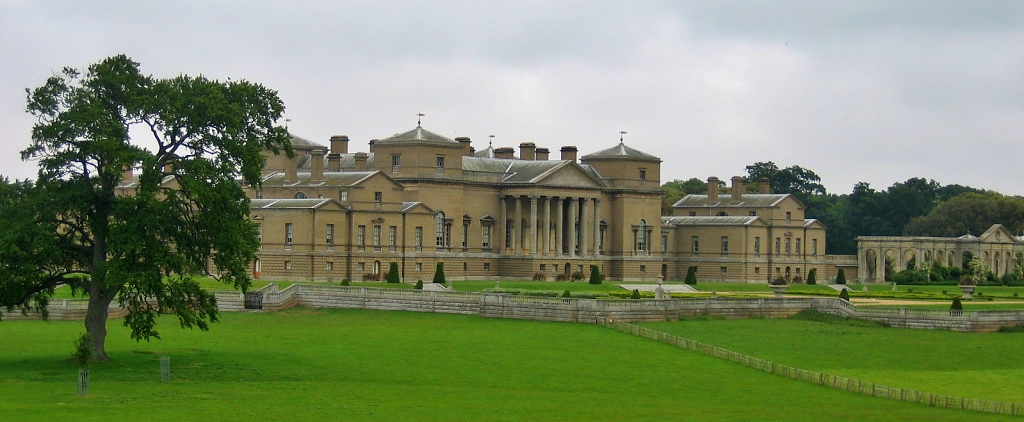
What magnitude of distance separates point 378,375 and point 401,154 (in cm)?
5031

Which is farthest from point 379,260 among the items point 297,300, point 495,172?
point 297,300

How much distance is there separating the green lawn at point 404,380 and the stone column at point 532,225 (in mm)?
39181

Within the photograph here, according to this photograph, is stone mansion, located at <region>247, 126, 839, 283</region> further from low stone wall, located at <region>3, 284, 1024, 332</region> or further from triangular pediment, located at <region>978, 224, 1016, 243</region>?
low stone wall, located at <region>3, 284, 1024, 332</region>

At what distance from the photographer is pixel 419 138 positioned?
96.3 meters

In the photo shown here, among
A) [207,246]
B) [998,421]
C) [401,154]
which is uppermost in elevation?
[401,154]

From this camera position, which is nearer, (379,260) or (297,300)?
(297,300)

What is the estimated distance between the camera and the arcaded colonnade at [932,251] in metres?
114

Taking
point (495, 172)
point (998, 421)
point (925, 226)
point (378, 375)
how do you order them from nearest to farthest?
point (998, 421)
point (378, 375)
point (495, 172)
point (925, 226)

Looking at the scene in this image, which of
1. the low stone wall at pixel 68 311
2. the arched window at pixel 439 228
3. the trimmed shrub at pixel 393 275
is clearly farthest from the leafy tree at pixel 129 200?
the arched window at pixel 439 228

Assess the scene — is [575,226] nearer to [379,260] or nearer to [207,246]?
[379,260]

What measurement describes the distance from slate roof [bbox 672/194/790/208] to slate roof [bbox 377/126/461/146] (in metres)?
26.1

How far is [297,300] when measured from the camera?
7244 centimetres

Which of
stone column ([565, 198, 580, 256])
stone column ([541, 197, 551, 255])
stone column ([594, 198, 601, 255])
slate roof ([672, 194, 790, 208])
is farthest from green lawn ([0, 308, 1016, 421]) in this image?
slate roof ([672, 194, 790, 208])

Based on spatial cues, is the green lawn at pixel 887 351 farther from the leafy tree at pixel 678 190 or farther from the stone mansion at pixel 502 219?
the leafy tree at pixel 678 190
